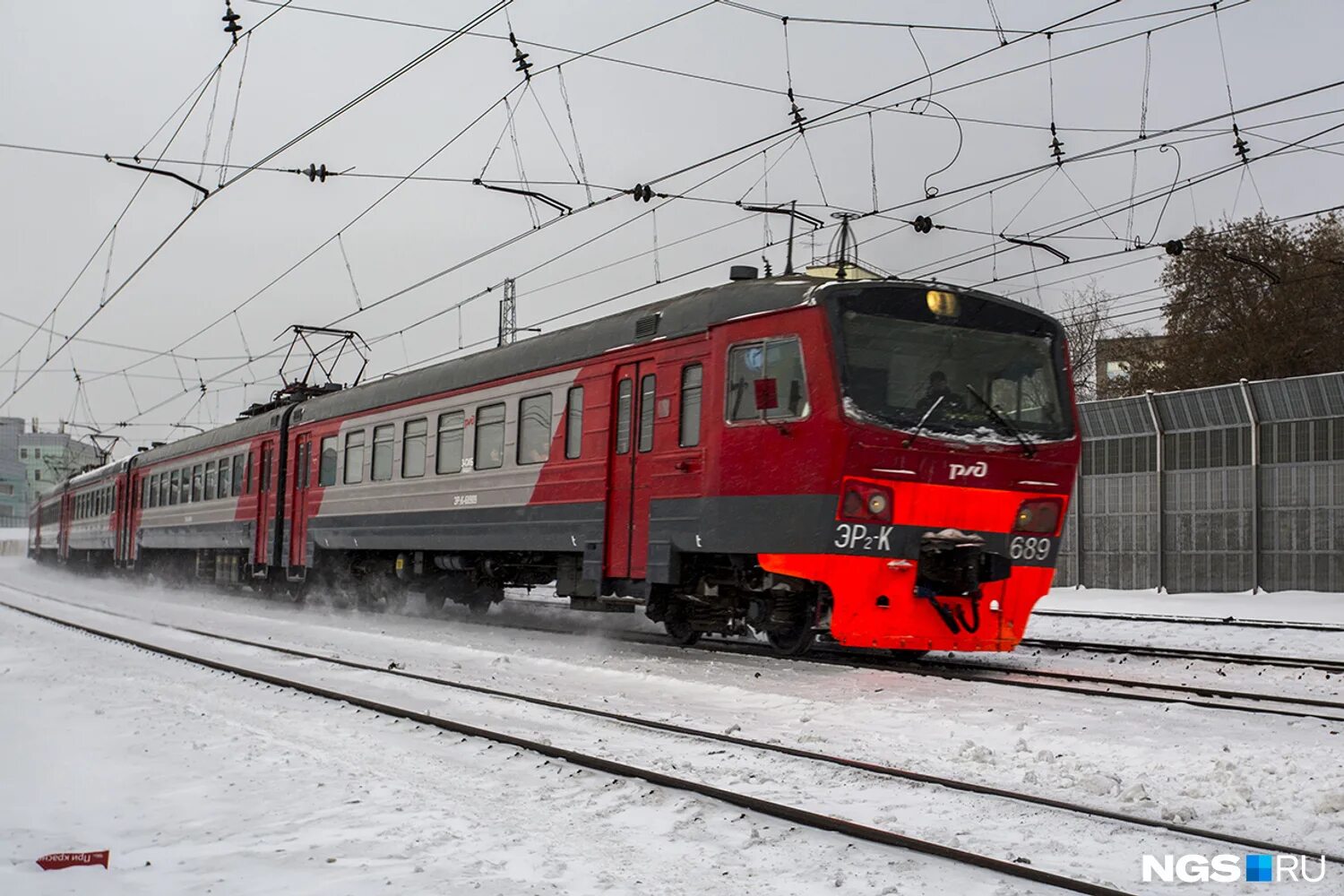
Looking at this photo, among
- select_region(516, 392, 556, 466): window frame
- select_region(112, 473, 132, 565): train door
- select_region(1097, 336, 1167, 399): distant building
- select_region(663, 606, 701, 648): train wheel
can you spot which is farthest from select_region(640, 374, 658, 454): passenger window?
select_region(1097, 336, 1167, 399): distant building

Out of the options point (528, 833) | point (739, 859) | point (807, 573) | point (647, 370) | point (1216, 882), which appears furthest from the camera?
point (647, 370)

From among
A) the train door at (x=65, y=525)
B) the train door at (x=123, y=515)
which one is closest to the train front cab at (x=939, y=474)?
the train door at (x=123, y=515)

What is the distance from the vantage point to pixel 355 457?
63.4 feet

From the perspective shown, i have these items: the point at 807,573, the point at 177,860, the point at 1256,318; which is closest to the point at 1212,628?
the point at 807,573

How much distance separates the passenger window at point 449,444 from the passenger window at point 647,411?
4.37 m

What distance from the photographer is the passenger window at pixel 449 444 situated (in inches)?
637

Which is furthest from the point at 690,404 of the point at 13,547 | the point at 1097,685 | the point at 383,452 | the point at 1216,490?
the point at 13,547

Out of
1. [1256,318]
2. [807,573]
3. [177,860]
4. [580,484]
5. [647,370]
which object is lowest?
[177,860]

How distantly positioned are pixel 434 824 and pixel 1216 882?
312cm

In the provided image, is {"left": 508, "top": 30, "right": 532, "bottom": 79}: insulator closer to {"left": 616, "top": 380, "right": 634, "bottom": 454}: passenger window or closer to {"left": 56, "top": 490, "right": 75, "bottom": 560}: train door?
{"left": 616, "top": 380, "right": 634, "bottom": 454}: passenger window

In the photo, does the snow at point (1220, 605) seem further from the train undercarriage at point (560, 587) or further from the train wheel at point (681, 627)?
the train wheel at point (681, 627)

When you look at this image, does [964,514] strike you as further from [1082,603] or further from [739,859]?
[1082,603]

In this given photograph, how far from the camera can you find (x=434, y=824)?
5.52m

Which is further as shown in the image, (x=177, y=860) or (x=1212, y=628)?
(x=1212, y=628)
